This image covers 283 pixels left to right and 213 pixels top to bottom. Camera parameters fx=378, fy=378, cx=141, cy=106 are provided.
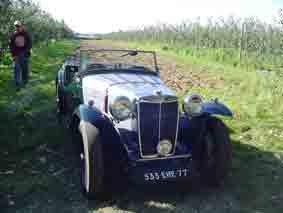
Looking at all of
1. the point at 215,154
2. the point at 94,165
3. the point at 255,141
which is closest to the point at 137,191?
the point at 94,165

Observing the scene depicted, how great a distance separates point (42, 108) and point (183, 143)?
4064 mm

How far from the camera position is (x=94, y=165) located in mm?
3852

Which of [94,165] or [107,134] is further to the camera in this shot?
[107,134]

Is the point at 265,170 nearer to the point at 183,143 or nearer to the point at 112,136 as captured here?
the point at 183,143

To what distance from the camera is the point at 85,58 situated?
559cm

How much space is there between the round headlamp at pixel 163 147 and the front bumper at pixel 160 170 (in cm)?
10

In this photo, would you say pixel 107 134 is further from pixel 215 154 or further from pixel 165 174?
pixel 215 154

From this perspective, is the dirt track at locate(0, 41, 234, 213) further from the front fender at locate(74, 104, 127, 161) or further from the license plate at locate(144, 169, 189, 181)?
the front fender at locate(74, 104, 127, 161)

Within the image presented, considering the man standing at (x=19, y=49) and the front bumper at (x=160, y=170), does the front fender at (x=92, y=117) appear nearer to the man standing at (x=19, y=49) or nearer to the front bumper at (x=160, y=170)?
the front bumper at (x=160, y=170)

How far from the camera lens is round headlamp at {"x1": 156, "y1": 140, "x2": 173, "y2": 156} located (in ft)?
13.6

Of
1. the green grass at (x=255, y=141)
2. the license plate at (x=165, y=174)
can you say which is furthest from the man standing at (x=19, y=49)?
the license plate at (x=165, y=174)

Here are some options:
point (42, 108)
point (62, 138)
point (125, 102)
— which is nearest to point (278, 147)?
point (125, 102)

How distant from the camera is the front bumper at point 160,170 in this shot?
154 inches

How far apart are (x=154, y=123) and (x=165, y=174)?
57 centimetres
